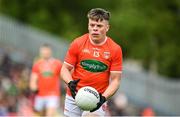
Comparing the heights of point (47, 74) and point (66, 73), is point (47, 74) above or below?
below

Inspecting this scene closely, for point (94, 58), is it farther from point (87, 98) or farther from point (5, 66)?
point (5, 66)

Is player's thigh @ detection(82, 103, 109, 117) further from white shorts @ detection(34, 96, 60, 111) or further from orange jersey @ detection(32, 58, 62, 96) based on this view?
white shorts @ detection(34, 96, 60, 111)

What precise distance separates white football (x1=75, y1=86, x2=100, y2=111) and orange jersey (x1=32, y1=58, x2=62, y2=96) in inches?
268

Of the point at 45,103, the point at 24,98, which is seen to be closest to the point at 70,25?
the point at 24,98

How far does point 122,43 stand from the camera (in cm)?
4553

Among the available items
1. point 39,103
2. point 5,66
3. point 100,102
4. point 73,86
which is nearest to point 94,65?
point 73,86

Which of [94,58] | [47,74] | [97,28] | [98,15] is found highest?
[98,15]

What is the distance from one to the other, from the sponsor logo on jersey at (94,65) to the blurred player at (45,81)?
6.01 m

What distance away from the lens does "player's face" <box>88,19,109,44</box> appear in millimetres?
13586

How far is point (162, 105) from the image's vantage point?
1313 inches

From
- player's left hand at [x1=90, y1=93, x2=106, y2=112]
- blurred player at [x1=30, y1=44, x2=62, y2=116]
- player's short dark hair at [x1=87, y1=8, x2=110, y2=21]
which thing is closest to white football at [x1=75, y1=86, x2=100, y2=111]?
player's left hand at [x1=90, y1=93, x2=106, y2=112]

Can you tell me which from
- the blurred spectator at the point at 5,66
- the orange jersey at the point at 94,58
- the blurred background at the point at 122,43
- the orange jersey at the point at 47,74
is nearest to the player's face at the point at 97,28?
the orange jersey at the point at 94,58

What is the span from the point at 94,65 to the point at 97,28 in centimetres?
62

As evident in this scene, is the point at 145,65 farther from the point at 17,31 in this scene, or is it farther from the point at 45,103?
the point at 45,103
